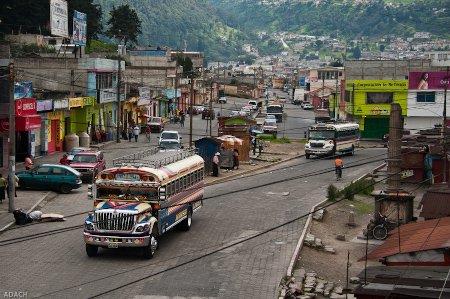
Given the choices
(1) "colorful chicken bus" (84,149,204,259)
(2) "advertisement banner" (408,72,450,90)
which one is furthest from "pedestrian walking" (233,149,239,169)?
(2) "advertisement banner" (408,72,450,90)

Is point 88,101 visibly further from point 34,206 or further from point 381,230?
point 381,230

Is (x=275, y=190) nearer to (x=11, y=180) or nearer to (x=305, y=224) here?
(x=305, y=224)

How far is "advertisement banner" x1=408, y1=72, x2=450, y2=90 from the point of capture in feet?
259

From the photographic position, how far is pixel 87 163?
42438 millimetres

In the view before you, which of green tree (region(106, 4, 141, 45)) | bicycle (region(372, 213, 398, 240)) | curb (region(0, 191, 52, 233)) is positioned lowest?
bicycle (region(372, 213, 398, 240))

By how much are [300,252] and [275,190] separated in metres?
14.2

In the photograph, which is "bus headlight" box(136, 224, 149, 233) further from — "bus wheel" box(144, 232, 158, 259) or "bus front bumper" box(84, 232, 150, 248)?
"bus wheel" box(144, 232, 158, 259)

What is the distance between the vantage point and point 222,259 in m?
24.9

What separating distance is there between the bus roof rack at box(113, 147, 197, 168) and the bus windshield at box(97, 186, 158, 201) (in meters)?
0.92

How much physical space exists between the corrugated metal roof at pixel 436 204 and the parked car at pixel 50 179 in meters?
16.1

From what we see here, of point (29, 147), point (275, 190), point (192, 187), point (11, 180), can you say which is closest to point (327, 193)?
point (275, 190)

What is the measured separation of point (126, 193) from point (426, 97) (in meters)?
60.4

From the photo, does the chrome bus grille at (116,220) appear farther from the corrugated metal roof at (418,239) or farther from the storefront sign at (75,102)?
the storefront sign at (75,102)

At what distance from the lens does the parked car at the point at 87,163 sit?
1646 inches
